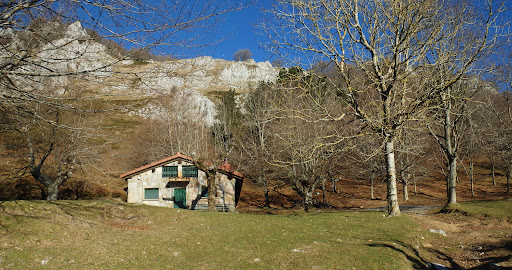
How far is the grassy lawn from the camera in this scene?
292 inches

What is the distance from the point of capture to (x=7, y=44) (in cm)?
557

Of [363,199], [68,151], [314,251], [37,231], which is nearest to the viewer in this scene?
[314,251]

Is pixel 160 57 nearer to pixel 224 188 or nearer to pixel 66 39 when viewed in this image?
pixel 66 39

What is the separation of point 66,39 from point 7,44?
3.51 feet

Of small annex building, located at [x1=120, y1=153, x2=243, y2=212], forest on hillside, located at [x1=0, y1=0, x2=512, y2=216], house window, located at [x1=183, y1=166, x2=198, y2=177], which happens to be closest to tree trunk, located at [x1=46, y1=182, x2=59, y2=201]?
forest on hillside, located at [x1=0, y1=0, x2=512, y2=216]

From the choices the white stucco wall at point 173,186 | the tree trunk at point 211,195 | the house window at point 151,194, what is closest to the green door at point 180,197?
the white stucco wall at point 173,186

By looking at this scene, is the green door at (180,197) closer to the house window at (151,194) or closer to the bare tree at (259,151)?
the house window at (151,194)

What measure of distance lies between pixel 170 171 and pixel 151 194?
103 inches

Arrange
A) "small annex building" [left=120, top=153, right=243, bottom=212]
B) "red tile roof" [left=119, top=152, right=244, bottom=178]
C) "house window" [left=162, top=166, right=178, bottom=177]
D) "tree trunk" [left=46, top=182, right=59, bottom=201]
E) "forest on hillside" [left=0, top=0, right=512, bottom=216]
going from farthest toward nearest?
1. "house window" [left=162, top=166, right=178, bottom=177]
2. "small annex building" [left=120, top=153, right=243, bottom=212]
3. "red tile roof" [left=119, top=152, right=244, bottom=178]
4. "tree trunk" [left=46, top=182, right=59, bottom=201]
5. "forest on hillside" [left=0, top=0, right=512, bottom=216]

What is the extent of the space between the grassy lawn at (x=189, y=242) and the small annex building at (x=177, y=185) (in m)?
15.7

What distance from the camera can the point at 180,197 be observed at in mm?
30219

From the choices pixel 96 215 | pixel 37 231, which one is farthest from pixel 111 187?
pixel 37 231

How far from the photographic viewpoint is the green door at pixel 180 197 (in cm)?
3016

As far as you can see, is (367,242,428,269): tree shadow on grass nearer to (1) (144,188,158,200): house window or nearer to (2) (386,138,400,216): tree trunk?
(2) (386,138,400,216): tree trunk
